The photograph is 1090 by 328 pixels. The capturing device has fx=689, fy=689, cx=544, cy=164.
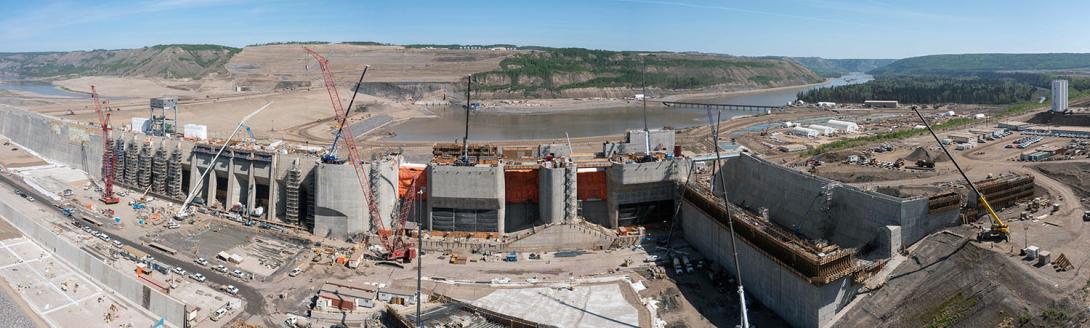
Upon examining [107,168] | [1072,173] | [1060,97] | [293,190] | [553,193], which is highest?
[1060,97]

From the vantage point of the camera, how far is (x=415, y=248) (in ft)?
129

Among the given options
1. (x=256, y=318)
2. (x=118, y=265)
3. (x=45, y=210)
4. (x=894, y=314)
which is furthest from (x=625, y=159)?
(x=45, y=210)

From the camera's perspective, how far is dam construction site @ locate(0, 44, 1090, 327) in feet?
91.1

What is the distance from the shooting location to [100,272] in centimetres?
3684

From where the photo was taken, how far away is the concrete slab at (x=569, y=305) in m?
29.6

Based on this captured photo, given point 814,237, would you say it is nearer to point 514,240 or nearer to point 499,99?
point 514,240

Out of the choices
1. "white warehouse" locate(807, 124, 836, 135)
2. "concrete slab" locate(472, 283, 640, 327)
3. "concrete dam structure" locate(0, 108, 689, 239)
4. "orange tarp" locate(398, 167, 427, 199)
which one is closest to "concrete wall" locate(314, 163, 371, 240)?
"concrete dam structure" locate(0, 108, 689, 239)

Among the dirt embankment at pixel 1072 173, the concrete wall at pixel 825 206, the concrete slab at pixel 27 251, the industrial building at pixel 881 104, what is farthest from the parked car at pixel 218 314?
Answer: the industrial building at pixel 881 104

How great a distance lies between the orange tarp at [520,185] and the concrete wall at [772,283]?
10.0 metres

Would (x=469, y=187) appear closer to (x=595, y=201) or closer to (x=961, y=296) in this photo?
(x=595, y=201)

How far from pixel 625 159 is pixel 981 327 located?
24.2m

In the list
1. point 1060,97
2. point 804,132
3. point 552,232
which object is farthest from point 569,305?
point 1060,97

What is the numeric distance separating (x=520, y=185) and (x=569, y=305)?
13.6m

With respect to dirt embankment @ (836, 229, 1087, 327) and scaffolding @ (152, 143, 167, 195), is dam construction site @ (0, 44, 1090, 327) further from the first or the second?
scaffolding @ (152, 143, 167, 195)
